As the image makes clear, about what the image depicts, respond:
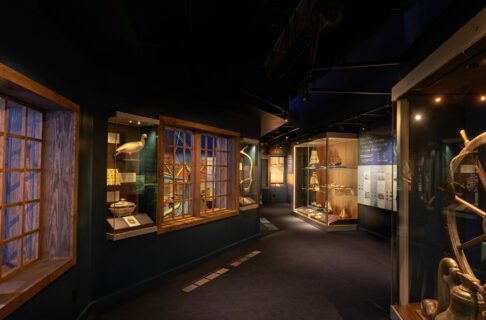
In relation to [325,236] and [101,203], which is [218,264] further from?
[325,236]

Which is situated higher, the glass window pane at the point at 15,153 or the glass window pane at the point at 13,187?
the glass window pane at the point at 15,153

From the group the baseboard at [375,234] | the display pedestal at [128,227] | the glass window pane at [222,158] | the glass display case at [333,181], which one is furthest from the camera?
the glass display case at [333,181]

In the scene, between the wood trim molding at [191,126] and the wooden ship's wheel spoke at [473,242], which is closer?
the wooden ship's wheel spoke at [473,242]

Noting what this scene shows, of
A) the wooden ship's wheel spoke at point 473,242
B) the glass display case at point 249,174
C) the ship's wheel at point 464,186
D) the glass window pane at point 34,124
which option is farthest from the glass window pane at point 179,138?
the wooden ship's wheel spoke at point 473,242

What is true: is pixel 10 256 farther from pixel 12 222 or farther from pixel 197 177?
pixel 197 177

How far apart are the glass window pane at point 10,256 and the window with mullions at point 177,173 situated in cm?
197

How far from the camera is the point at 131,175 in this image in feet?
11.5

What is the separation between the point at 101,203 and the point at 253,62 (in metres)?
3.24

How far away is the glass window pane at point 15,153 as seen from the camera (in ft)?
6.72

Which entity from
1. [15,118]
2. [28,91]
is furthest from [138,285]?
[28,91]

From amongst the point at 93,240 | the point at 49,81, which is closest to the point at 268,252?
the point at 93,240

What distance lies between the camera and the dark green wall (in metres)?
1.94

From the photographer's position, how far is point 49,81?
218cm

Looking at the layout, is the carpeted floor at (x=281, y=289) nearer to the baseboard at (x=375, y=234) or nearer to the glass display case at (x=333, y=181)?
the baseboard at (x=375, y=234)
